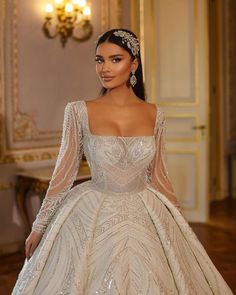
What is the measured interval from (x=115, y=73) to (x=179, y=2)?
365 cm

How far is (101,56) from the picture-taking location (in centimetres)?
193

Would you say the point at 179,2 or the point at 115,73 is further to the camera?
the point at 179,2

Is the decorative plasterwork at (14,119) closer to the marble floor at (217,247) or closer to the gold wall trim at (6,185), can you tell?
the gold wall trim at (6,185)

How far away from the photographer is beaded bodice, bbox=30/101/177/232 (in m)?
1.92

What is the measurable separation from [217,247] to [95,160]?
2.95m

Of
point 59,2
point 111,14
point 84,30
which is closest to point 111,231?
point 59,2

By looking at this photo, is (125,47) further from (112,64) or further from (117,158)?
(117,158)

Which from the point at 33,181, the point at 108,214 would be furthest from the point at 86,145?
the point at 33,181

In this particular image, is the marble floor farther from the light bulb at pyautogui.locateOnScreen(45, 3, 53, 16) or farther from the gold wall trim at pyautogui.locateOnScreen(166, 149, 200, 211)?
the light bulb at pyautogui.locateOnScreen(45, 3, 53, 16)

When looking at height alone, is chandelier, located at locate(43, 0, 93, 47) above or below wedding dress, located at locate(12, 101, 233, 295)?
above

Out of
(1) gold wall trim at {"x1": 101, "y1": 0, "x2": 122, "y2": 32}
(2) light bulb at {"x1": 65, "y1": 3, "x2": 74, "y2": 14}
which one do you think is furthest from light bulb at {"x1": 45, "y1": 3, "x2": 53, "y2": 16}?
(1) gold wall trim at {"x1": 101, "y1": 0, "x2": 122, "y2": 32}

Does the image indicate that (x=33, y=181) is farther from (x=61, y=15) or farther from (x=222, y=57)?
(x=222, y=57)

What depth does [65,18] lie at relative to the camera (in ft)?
15.0

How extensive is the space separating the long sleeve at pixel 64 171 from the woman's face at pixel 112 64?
0.15 metres
